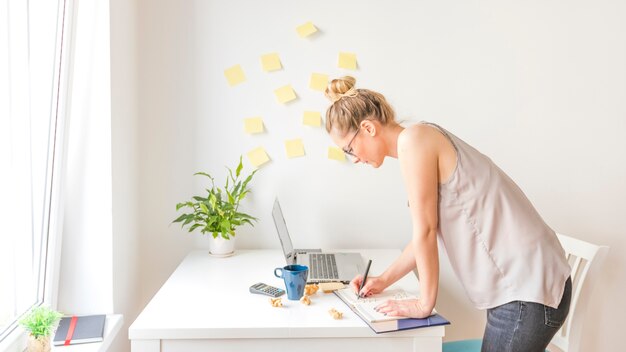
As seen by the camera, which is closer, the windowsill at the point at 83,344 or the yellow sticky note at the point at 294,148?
the windowsill at the point at 83,344

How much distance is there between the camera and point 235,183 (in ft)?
7.93

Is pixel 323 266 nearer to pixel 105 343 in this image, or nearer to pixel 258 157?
pixel 258 157

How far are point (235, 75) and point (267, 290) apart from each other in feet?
3.21

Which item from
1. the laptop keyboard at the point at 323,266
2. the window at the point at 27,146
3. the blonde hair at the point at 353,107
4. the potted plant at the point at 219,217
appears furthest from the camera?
the potted plant at the point at 219,217

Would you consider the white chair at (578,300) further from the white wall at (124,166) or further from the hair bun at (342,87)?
the white wall at (124,166)

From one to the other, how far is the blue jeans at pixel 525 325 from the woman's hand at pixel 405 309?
19 cm

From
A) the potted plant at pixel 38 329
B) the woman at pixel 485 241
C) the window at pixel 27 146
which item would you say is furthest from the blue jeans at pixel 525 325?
the window at pixel 27 146

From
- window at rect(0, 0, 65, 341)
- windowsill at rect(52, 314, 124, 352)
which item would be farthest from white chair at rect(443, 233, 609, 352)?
window at rect(0, 0, 65, 341)

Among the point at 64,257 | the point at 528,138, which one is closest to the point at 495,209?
the point at 528,138

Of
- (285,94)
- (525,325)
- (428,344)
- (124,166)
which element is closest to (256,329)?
(428,344)

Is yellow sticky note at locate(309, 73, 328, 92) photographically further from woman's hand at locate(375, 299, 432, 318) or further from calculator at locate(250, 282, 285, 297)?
woman's hand at locate(375, 299, 432, 318)

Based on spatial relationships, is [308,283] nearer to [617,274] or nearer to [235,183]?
[235,183]

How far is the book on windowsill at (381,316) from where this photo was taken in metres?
1.52

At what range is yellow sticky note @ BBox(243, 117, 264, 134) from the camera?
2.41 metres
